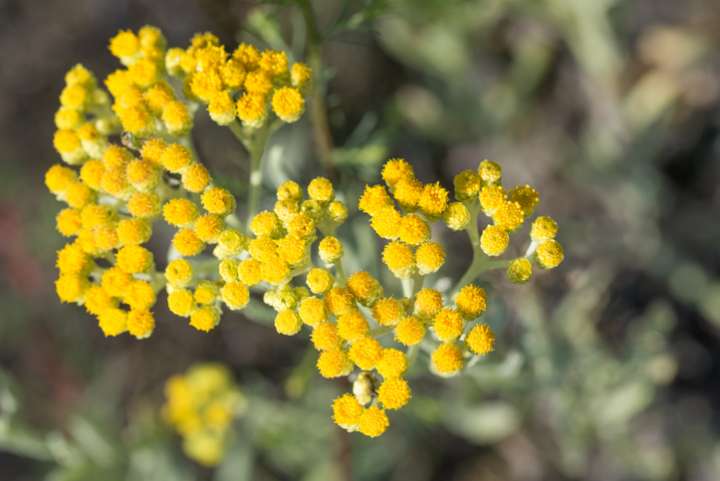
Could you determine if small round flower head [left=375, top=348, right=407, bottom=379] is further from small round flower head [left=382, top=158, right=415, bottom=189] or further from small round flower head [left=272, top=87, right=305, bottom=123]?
small round flower head [left=272, top=87, right=305, bottom=123]

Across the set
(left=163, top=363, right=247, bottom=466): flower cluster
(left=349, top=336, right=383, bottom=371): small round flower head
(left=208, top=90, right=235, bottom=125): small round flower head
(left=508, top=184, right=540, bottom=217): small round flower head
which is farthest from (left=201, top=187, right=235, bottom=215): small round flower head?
(left=163, top=363, right=247, bottom=466): flower cluster

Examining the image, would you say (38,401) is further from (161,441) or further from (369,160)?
(369,160)

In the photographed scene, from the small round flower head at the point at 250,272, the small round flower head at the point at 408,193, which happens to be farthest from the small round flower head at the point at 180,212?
the small round flower head at the point at 408,193

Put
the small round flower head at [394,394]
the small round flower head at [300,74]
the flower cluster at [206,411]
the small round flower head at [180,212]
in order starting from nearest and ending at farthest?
the small round flower head at [394,394], the small round flower head at [180,212], the small round flower head at [300,74], the flower cluster at [206,411]

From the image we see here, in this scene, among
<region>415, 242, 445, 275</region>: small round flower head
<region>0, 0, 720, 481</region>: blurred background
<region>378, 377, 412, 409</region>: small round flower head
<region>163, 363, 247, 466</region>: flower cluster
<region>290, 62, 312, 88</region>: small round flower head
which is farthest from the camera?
<region>163, 363, 247, 466</region>: flower cluster

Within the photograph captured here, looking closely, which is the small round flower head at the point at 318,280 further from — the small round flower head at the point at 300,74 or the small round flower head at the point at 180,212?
the small round flower head at the point at 300,74

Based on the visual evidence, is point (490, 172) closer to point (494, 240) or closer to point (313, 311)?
point (494, 240)
